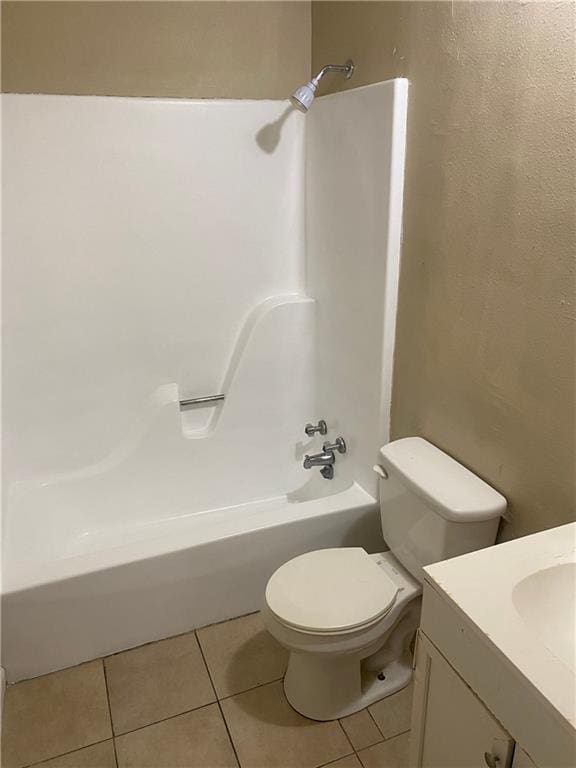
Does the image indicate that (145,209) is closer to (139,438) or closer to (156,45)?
(156,45)

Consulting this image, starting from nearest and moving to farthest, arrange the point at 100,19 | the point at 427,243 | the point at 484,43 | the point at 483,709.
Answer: the point at 483,709, the point at 484,43, the point at 427,243, the point at 100,19

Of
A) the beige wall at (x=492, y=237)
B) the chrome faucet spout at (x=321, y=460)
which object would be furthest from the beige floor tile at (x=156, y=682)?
the beige wall at (x=492, y=237)

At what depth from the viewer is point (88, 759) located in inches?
62.7

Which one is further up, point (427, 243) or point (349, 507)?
point (427, 243)

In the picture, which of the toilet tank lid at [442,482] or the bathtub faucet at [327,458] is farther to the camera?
the bathtub faucet at [327,458]

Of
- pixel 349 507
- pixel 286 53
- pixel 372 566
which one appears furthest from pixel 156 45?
pixel 372 566

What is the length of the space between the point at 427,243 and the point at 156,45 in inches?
47.0

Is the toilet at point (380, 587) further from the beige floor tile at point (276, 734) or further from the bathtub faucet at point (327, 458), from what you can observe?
the bathtub faucet at point (327, 458)

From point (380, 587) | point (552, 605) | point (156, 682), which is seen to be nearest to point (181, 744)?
point (156, 682)

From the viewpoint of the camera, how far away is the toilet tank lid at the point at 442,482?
4.80 ft

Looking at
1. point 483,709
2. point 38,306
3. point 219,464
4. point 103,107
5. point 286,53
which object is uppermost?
point 286,53

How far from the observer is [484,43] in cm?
136

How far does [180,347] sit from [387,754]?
1.53 m

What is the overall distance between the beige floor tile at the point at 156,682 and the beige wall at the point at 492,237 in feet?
3.34
